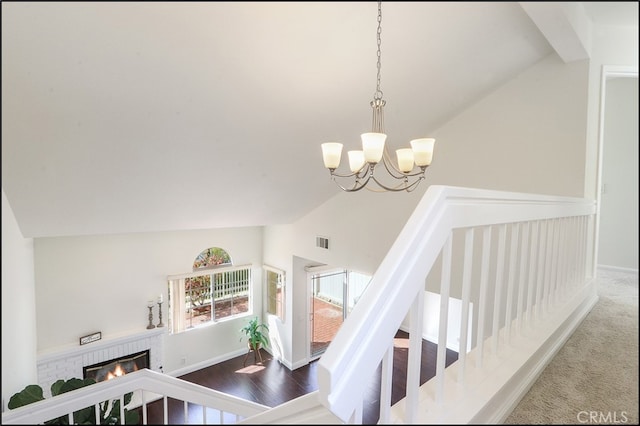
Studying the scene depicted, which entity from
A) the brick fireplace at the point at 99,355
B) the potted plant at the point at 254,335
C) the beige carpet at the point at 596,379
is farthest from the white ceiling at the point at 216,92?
the potted plant at the point at 254,335

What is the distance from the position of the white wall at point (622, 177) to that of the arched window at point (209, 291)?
5.19 metres

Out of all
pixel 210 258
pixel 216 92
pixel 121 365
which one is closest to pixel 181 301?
pixel 210 258

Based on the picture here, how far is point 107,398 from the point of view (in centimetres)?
75

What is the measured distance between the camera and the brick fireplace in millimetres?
4473

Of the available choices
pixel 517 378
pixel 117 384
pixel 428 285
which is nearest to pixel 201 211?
pixel 428 285

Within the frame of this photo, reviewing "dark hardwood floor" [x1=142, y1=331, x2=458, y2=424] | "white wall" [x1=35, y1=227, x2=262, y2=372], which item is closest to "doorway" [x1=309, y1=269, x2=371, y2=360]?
"dark hardwood floor" [x1=142, y1=331, x2=458, y2=424]

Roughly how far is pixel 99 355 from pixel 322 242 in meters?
3.60

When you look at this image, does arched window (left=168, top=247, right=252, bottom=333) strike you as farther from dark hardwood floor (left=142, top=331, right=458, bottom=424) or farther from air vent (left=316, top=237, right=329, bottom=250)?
air vent (left=316, top=237, right=329, bottom=250)

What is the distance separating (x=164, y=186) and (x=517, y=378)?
10.3 ft

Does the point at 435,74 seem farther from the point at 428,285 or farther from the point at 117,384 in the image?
the point at 117,384

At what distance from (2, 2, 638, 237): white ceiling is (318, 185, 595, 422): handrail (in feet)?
1.52

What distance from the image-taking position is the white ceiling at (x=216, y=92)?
1.03 m

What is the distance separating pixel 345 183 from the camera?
4.43 meters

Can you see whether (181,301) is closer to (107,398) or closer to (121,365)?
(121,365)
